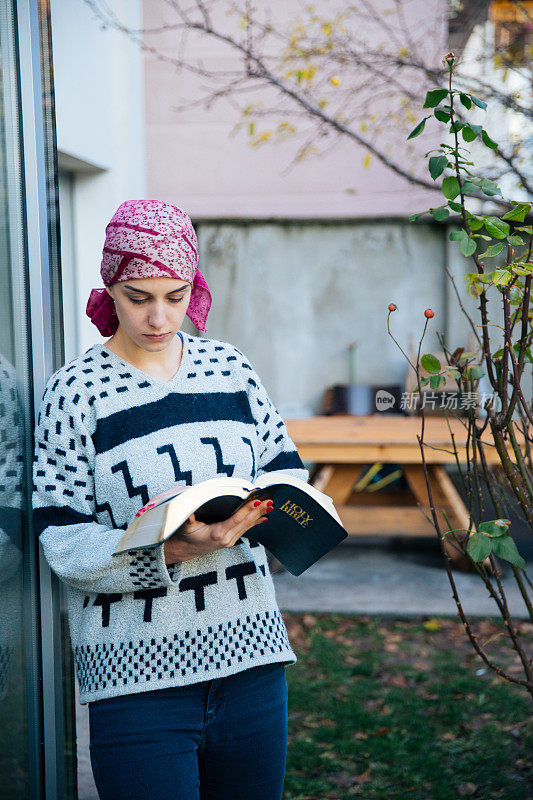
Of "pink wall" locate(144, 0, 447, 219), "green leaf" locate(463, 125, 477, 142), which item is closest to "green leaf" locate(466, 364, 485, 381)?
"green leaf" locate(463, 125, 477, 142)

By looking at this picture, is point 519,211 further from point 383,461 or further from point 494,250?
point 383,461

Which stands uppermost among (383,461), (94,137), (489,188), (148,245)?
(94,137)

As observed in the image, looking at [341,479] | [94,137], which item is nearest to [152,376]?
Answer: [94,137]

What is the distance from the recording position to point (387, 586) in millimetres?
5188

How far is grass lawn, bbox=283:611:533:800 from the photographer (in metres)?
2.88

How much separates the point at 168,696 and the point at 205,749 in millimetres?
158

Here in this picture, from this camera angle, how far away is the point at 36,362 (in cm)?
175

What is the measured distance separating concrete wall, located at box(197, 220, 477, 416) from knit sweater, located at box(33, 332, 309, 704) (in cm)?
581

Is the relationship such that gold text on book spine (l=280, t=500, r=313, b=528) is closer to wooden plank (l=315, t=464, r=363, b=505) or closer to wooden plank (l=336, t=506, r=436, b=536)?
wooden plank (l=315, t=464, r=363, b=505)

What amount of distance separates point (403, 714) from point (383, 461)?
204 cm

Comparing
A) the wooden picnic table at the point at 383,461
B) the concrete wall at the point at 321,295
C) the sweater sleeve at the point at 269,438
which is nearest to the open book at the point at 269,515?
the sweater sleeve at the point at 269,438

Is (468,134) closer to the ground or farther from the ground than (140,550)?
farther from the ground

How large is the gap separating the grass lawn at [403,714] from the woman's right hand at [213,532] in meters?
1.26

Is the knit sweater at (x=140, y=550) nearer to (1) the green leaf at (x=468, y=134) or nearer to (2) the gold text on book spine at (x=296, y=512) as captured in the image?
(2) the gold text on book spine at (x=296, y=512)
